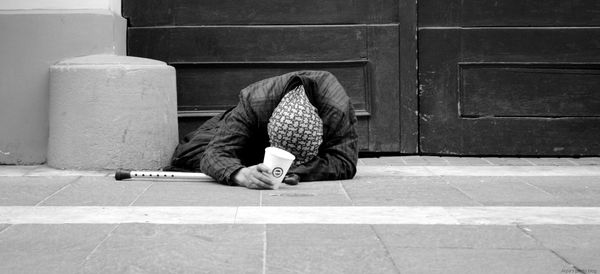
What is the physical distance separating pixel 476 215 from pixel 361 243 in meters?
0.86

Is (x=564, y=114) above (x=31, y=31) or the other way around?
the other way around

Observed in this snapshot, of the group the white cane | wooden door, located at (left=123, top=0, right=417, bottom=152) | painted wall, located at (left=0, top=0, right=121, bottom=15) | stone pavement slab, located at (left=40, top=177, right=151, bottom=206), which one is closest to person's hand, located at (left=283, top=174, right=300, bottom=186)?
the white cane

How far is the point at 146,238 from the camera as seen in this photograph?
3.38 metres

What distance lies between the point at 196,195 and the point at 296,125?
0.69 metres

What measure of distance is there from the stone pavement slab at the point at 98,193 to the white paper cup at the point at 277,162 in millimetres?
737

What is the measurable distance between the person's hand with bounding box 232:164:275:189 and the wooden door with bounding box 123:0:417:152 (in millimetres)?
1648

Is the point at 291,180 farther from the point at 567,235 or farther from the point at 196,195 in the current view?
the point at 567,235

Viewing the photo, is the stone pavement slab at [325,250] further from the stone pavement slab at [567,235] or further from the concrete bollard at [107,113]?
the concrete bollard at [107,113]

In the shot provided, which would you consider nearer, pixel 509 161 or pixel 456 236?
pixel 456 236

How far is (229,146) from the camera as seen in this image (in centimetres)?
492

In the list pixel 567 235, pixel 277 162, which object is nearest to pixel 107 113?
pixel 277 162

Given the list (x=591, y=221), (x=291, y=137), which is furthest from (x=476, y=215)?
(x=291, y=137)

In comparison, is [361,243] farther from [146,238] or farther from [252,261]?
[146,238]

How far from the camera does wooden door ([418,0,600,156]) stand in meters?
6.27
